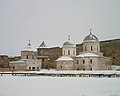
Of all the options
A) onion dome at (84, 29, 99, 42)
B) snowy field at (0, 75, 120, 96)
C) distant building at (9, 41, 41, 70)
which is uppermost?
onion dome at (84, 29, 99, 42)

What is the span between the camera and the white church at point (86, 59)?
3816cm

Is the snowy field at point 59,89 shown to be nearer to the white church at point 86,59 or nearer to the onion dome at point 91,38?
the white church at point 86,59

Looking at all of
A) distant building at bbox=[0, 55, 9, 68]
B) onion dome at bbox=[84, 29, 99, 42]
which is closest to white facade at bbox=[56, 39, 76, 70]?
onion dome at bbox=[84, 29, 99, 42]

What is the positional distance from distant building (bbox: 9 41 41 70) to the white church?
14.2 ft

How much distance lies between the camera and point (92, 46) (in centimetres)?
3969

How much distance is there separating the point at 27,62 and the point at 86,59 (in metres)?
8.42

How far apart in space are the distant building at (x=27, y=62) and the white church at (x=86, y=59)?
432 cm

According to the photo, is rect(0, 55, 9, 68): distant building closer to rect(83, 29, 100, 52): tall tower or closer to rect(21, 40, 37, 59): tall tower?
rect(21, 40, 37, 59): tall tower

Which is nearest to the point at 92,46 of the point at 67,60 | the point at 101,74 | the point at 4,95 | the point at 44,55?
the point at 67,60

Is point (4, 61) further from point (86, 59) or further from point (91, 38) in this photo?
point (86, 59)

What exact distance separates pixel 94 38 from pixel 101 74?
976cm

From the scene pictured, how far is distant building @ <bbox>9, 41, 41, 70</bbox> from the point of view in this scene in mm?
41688

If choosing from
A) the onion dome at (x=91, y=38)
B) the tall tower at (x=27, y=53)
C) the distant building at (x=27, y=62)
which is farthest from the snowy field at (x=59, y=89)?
the tall tower at (x=27, y=53)

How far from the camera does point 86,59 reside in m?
38.1
